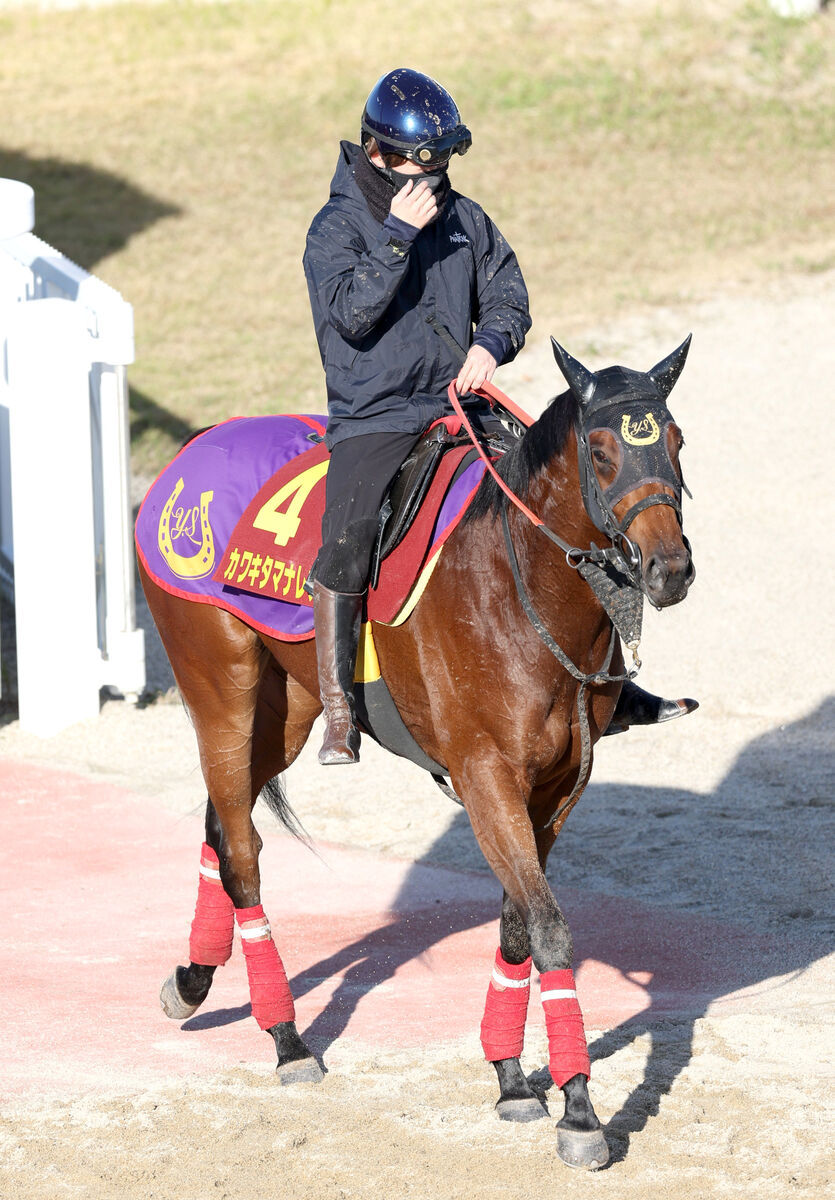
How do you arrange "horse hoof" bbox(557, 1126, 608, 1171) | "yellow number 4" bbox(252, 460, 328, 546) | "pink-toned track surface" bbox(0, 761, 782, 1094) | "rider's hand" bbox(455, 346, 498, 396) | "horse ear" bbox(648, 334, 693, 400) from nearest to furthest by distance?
"horse ear" bbox(648, 334, 693, 400), "horse hoof" bbox(557, 1126, 608, 1171), "rider's hand" bbox(455, 346, 498, 396), "yellow number 4" bbox(252, 460, 328, 546), "pink-toned track surface" bbox(0, 761, 782, 1094)

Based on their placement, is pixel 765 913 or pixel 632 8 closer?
pixel 765 913

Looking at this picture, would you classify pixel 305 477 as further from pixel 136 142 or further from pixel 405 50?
pixel 405 50

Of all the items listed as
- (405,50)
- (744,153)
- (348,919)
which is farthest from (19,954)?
(405,50)

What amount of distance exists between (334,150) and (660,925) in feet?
59.3

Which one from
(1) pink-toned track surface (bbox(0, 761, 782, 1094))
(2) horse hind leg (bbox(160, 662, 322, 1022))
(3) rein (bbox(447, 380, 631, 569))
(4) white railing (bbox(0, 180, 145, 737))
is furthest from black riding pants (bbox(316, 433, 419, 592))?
(4) white railing (bbox(0, 180, 145, 737))

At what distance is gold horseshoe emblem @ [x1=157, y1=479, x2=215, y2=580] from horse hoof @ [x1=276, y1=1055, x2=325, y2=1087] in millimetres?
1689

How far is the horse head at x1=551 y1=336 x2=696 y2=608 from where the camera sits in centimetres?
400

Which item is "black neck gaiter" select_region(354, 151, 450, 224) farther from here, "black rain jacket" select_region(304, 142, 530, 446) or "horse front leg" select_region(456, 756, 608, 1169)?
"horse front leg" select_region(456, 756, 608, 1169)

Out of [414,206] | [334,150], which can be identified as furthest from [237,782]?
[334,150]

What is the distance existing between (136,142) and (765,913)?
20.0 meters

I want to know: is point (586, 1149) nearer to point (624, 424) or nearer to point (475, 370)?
point (624, 424)

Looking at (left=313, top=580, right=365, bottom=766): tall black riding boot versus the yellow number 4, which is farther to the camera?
the yellow number 4

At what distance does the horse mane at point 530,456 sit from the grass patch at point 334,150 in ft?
33.0

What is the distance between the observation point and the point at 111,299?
8.96 metres
